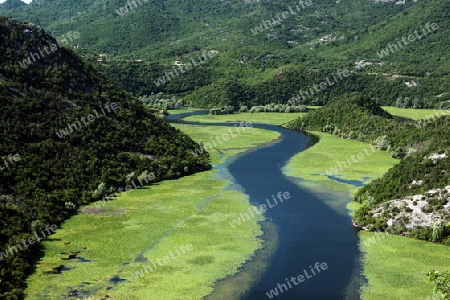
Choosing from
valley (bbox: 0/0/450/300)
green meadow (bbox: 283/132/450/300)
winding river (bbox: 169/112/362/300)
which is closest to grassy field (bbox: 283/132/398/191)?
valley (bbox: 0/0/450/300)

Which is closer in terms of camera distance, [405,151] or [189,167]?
[189,167]

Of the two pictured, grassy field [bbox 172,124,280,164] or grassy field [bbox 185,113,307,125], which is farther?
grassy field [bbox 185,113,307,125]

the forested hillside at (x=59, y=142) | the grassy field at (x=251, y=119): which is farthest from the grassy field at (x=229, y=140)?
the grassy field at (x=251, y=119)

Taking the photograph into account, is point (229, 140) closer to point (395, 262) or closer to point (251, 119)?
point (251, 119)

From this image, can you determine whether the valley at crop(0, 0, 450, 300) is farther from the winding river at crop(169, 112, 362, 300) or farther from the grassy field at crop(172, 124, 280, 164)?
the grassy field at crop(172, 124, 280, 164)

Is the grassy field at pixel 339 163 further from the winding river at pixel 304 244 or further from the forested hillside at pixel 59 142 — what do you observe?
the forested hillside at pixel 59 142

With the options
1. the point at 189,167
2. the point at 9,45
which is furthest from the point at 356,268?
the point at 9,45

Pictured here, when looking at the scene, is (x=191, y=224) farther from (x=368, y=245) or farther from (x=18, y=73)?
(x=18, y=73)
